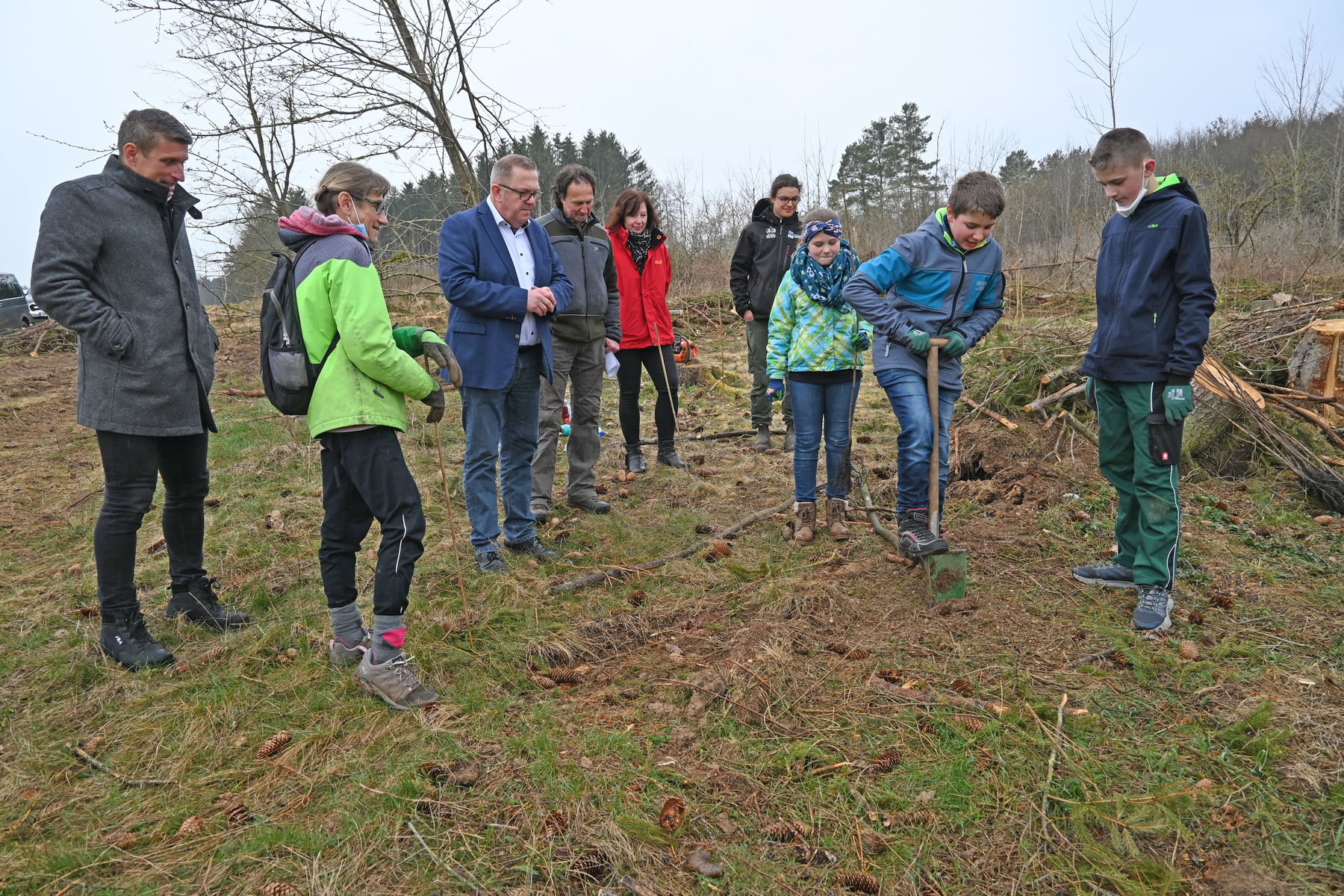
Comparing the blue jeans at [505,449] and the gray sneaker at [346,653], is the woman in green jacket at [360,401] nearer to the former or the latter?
the gray sneaker at [346,653]

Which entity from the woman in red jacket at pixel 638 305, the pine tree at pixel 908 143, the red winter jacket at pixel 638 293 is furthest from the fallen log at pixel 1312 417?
the pine tree at pixel 908 143

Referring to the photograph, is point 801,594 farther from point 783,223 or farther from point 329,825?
point 783,223

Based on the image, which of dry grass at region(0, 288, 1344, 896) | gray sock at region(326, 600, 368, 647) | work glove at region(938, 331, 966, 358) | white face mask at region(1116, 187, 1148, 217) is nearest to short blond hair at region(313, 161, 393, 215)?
gray sock at region(326, 600, 368, 647)

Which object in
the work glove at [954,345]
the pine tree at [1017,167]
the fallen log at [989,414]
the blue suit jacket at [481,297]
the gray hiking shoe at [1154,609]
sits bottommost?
the gray hiking shoe at [1154,609]

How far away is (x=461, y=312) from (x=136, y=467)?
62.9 inches

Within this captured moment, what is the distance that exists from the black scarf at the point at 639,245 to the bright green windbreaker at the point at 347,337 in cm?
319

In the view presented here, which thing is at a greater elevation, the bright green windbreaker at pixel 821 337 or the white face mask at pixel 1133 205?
the white face mask at pixel 1133 205

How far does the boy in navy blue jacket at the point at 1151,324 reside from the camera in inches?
131

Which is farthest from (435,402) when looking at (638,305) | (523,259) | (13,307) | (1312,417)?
(13,307)

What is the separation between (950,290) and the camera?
387 centimetres

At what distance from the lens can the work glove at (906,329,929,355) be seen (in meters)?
3.73

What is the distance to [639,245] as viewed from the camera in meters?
5.86

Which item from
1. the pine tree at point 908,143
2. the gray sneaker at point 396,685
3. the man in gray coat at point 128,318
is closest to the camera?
the gray sneaker at point 396,685

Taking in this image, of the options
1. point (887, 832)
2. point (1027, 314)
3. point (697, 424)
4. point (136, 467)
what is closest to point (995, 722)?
point (887, 832)
